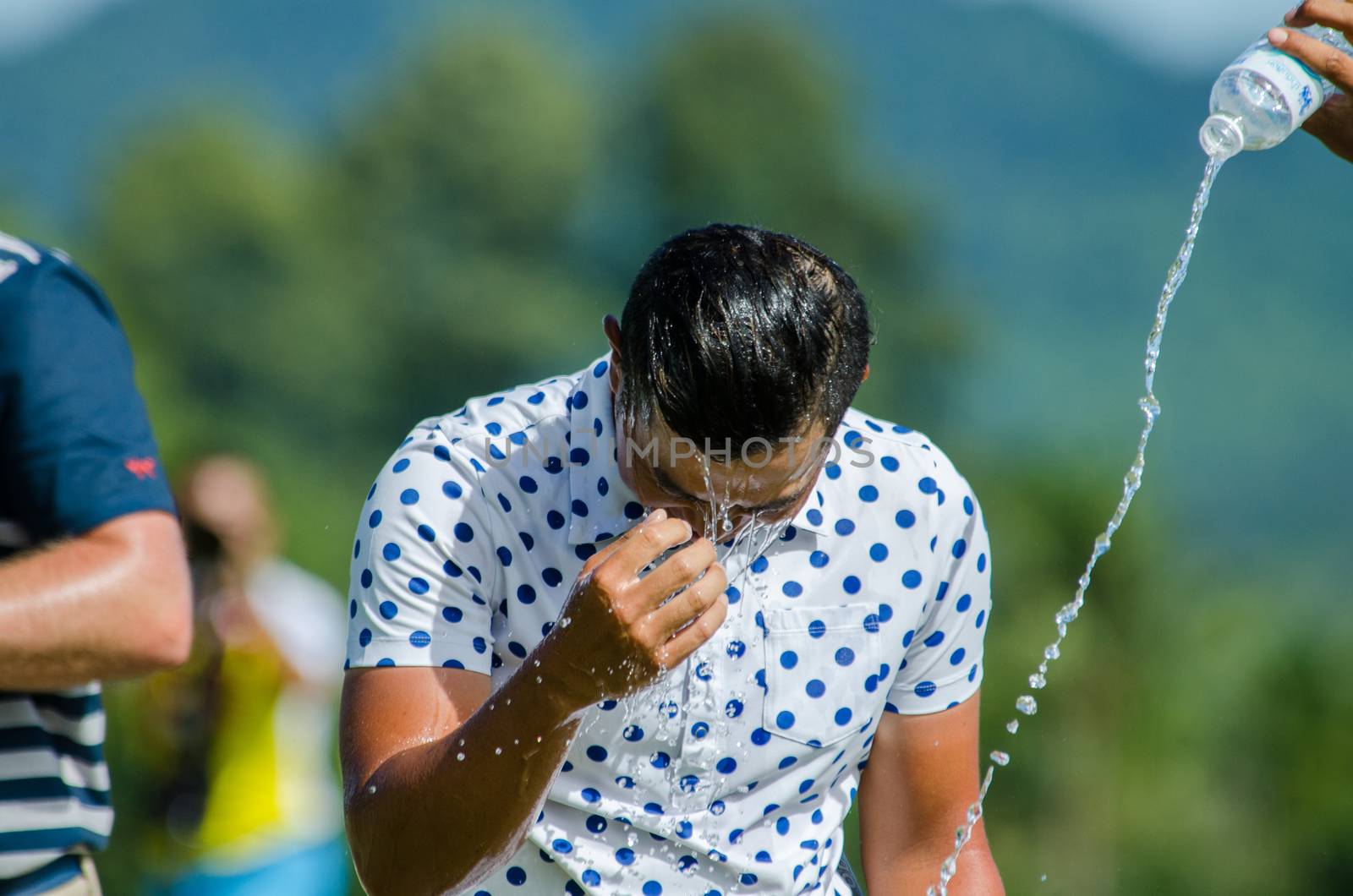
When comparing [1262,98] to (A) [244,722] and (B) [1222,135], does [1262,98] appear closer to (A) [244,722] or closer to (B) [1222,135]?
(B) [1222,135]

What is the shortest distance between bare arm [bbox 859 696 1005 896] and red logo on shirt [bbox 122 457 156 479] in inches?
55.9

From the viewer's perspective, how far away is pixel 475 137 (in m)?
56.4

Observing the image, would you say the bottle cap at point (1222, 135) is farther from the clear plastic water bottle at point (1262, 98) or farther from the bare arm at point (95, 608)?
the bare arm at point (95, 608)

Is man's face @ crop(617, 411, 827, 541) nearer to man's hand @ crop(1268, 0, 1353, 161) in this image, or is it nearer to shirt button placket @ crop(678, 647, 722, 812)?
shirt button placket @ crop(678, 647, 722, 812)

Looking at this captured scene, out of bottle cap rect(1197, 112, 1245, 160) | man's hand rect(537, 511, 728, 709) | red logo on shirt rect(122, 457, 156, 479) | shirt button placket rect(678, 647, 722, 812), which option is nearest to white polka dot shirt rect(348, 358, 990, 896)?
shirt button placket rect(678, 647, 722, 812)

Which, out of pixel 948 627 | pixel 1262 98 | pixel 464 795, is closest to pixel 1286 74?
pixel 1262 98

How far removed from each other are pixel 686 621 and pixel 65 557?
2.83 ft

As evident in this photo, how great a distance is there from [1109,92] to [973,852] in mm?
166079

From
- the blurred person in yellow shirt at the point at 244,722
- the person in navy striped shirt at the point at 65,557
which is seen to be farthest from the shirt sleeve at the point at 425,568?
the blurred person in yellow shirt at the point at 244,722

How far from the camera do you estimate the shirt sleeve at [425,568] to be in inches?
105

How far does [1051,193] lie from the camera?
429 ft

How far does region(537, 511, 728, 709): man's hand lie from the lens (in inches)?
90.9

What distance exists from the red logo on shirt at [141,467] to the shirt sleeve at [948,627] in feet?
4.50

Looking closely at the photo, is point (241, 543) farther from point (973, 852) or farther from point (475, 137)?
point (475, 137)
